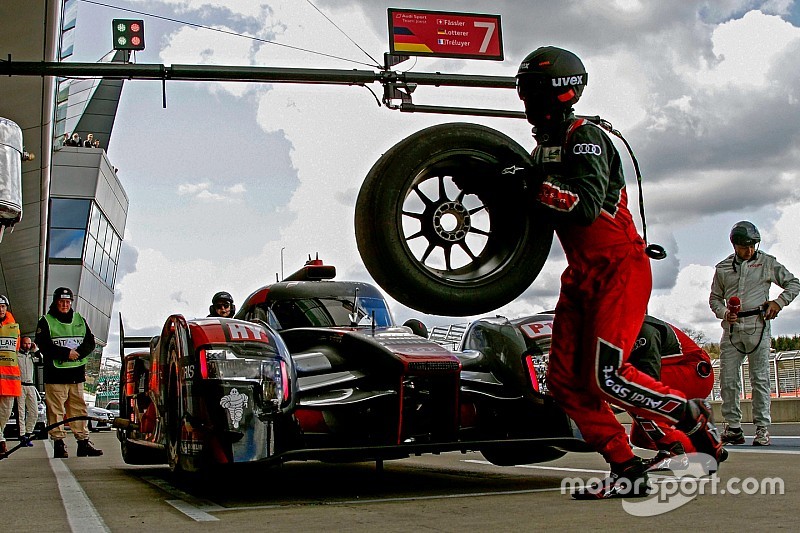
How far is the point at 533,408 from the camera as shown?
5047 millimetres

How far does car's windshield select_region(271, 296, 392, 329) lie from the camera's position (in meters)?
6.43

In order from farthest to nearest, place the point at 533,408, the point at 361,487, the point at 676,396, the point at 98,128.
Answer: the point at 98,128 < the point at 361,487 < the point at 533,408 < the point at 676,396

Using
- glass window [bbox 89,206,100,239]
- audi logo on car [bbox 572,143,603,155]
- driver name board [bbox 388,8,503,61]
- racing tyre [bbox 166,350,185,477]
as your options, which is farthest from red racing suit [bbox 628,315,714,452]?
glass window [bbox 89,206,100,239]

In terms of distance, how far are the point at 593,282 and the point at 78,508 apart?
2817 mm

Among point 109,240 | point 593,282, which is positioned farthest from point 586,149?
point 109,240

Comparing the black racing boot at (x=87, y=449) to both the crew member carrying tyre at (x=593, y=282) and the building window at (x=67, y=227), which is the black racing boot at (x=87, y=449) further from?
the building window at (x=67, y=227)

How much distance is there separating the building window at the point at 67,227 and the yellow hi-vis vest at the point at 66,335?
116ft

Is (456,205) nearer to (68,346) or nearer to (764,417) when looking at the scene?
(764,417)

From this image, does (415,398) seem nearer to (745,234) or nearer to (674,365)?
(674,365)

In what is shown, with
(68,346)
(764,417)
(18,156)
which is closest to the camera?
(764,417)

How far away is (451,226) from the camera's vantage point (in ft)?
17.3

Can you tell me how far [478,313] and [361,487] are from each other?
1.28m

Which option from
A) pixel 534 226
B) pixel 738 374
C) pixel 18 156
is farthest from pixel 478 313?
pixel 18 156

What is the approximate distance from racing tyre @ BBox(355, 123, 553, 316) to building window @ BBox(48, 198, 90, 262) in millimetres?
40583
